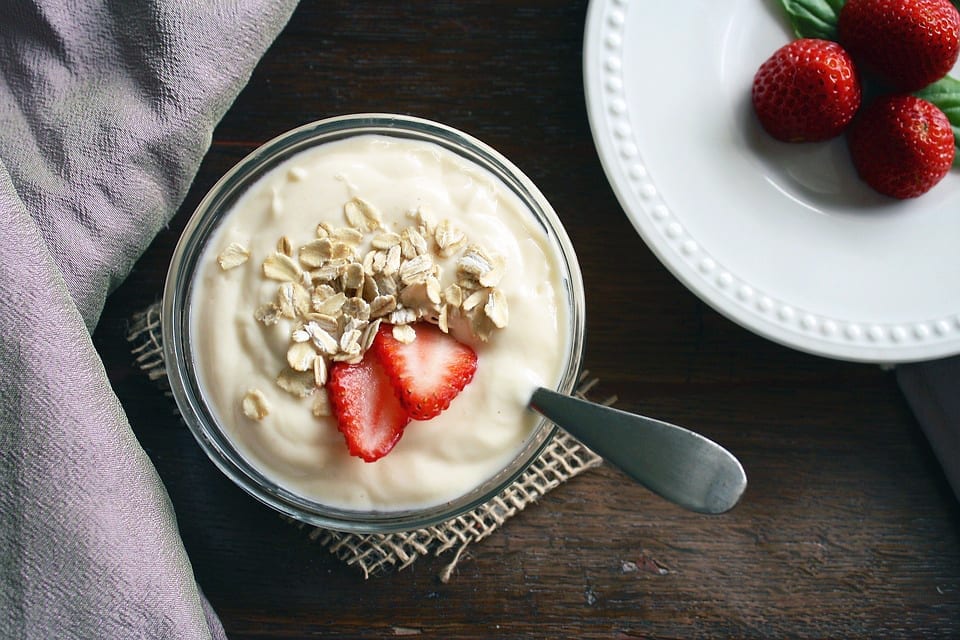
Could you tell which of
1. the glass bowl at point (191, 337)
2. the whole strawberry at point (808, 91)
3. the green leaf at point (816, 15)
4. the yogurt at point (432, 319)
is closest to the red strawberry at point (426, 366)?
the yogurt at point (432, 319)

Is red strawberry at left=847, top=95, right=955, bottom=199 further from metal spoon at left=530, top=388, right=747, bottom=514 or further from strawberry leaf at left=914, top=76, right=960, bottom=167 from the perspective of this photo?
metal spoon at left=530, top=388, right=747, bottom=514

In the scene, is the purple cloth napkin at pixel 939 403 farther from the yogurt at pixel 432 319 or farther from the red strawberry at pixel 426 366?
the red strawberry at pixel 426 366

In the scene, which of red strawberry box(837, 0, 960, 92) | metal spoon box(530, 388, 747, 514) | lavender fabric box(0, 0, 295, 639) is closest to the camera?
metal spoon box(530, 388, 747, 514)

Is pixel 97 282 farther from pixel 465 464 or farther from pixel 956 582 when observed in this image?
pixel 956 582

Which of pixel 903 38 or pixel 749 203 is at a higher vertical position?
pixel 903 38

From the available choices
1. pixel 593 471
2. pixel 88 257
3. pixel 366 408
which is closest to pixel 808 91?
pixel 593 471

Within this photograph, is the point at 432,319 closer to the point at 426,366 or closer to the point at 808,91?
the point at 426,366

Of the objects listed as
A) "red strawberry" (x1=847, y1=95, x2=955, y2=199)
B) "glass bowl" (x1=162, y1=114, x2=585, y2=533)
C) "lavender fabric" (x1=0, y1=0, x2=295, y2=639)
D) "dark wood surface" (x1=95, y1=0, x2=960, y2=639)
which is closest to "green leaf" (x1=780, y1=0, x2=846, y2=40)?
"red strawberry" (x1=847, y1=95, x2=955, y2=199)
